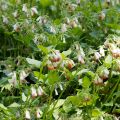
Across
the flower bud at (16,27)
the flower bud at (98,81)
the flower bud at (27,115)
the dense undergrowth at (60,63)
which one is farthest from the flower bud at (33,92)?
the flower bud at (16,27)

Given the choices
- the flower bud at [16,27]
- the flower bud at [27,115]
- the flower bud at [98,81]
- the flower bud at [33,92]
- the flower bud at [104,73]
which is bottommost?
the flower bud at [27,115]

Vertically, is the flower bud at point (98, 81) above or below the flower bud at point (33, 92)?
above

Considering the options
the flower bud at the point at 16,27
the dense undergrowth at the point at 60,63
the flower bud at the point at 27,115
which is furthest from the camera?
the flower bud at the point at 16,27

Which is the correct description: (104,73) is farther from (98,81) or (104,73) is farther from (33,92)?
(33,92)

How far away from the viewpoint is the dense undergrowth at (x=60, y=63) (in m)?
Result: 2.71

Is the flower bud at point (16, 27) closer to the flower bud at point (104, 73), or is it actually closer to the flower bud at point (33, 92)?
the flower bud at point (33, 92)

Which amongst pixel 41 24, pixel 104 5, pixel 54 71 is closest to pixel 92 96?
pixel 54 71

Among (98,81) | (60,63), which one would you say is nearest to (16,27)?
(60,63)

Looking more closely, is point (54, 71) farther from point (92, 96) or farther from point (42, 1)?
point (42, 1)

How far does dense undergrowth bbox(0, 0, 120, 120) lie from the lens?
2.71 metres

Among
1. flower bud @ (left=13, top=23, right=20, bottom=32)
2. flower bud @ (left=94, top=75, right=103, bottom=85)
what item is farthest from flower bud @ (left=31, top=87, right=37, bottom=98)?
flower bud @ (left=13, top=23, right=20, bottom=32)

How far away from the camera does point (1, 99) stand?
127 inches

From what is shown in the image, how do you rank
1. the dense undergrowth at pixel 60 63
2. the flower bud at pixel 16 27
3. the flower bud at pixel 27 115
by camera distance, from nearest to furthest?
the flower bud at pixel 27 115 → the dense undergrowth at pixel 60 63 → the flower bud at pixel 16 27

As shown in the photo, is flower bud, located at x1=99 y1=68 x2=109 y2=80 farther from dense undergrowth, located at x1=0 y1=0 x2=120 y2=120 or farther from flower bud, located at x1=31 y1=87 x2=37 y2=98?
flower bud, located at x1=31 y1=87 x2=37 y2=98
